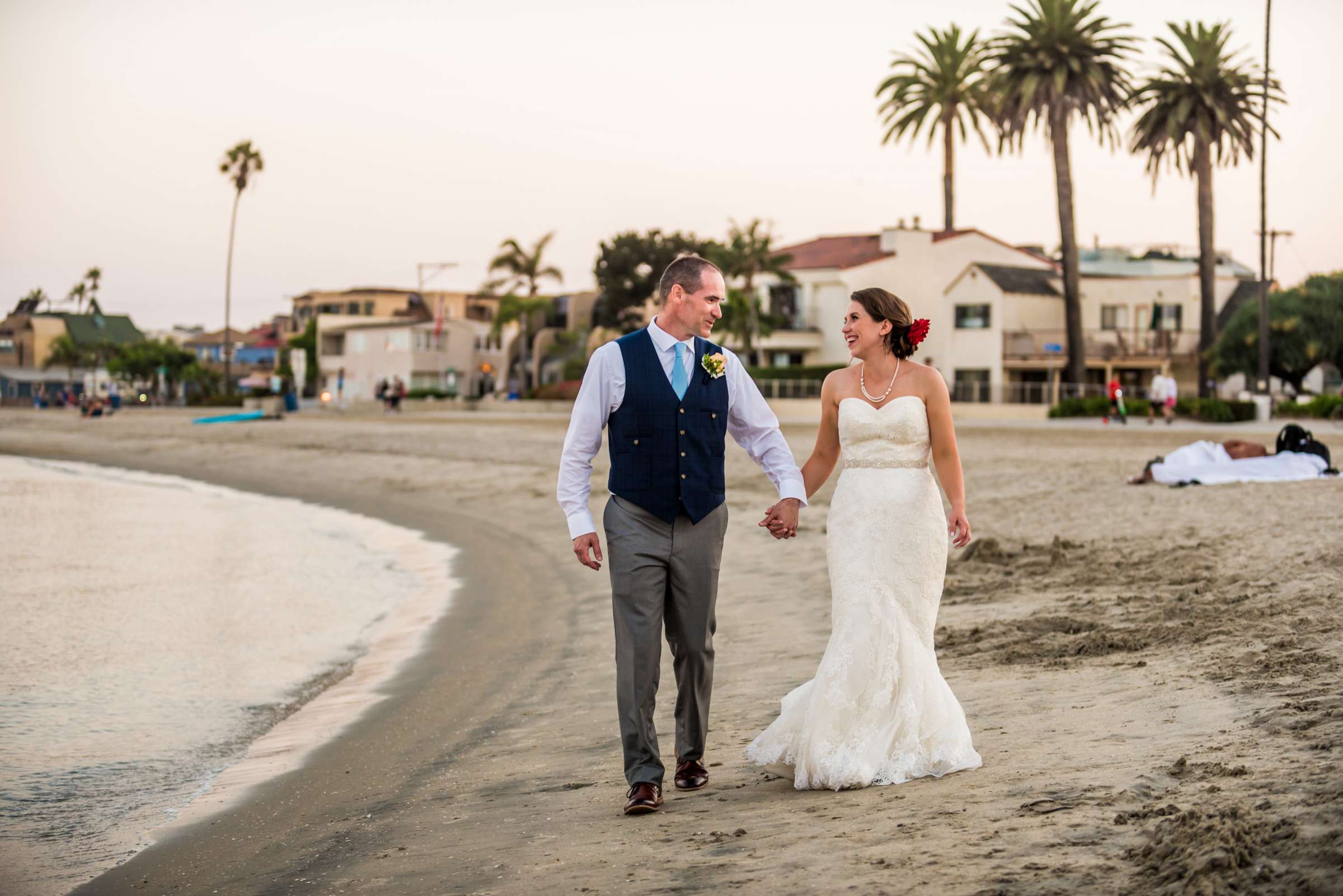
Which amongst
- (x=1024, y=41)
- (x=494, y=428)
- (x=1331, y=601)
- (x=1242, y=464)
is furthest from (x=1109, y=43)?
(x=1331, y=601)

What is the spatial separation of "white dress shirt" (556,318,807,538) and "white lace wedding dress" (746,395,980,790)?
26 centimetres

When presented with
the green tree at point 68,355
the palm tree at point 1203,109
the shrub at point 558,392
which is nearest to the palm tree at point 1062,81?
the palm tree at point 1203,109

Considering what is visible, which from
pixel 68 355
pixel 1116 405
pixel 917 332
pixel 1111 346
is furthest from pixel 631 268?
pixel 917 332

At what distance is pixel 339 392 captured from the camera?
199ft

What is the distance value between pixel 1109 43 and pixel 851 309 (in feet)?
153

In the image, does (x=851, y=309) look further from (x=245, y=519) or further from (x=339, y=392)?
(x=339, y=392)

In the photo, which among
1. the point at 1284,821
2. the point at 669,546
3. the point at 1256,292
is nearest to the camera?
the point at 1284,821

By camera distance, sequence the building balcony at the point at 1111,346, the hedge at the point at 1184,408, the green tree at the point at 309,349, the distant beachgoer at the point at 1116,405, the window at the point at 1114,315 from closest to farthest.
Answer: the hedge at the point at 1184,408, the distant beachgoer at the point at 1116,405, the building balcony at the point at 1111,346, the window at the point at 1114,315, the green tree at the point at 309,349

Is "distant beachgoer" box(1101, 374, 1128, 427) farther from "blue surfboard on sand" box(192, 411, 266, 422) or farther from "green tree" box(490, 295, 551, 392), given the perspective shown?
"green tree" box(490, 295, 551, 392)

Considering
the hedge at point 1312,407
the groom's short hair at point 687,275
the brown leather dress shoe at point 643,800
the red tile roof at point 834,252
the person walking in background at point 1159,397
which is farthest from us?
the red tile roof at point 834,252

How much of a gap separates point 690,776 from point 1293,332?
159 ft

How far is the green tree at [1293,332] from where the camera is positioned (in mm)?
46656

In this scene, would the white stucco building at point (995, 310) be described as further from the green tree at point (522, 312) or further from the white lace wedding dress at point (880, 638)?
the white lace wedding dress at point (880, 638)

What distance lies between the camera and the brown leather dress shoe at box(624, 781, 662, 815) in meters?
4.76
